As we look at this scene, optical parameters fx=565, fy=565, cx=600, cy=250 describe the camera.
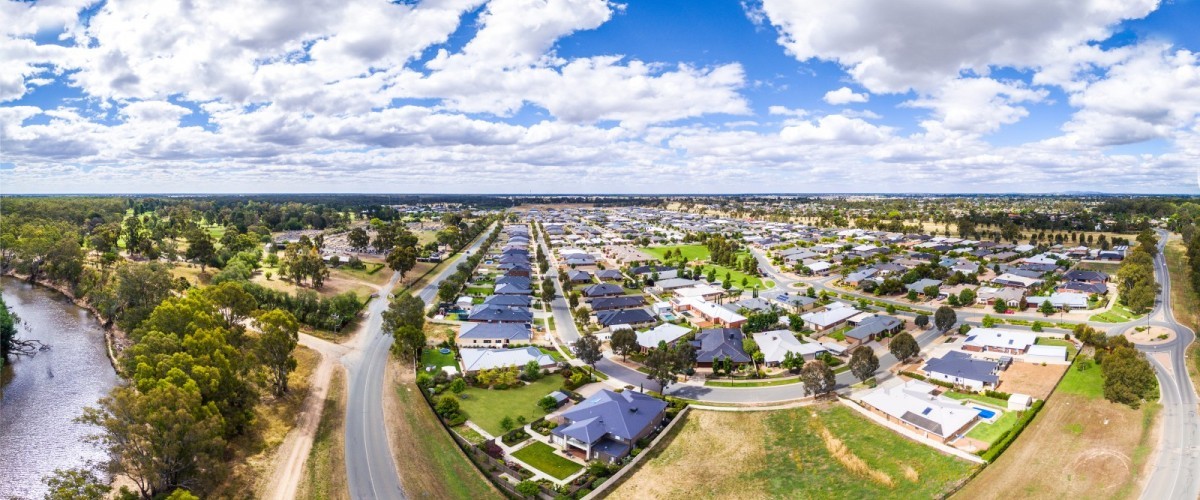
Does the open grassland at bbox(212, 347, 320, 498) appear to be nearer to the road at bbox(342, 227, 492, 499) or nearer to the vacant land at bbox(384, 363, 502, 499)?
the road at bbox(342, 227, 492, 499)

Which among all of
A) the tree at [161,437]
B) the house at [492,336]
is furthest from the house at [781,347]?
the tree at [161,437]

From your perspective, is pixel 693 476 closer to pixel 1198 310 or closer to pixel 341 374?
pixel 341 374

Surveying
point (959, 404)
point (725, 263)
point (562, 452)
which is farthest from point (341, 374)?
point (725, 263)

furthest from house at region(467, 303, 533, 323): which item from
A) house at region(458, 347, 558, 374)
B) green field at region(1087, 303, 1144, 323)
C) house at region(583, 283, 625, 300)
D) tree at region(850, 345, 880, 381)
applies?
green field at region(1087, 303, 1144, 323)

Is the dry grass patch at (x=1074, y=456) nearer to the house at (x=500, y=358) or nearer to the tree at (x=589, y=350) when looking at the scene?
the tree at (x=589, y=350)

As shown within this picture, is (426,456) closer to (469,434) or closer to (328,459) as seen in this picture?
(469,434)
